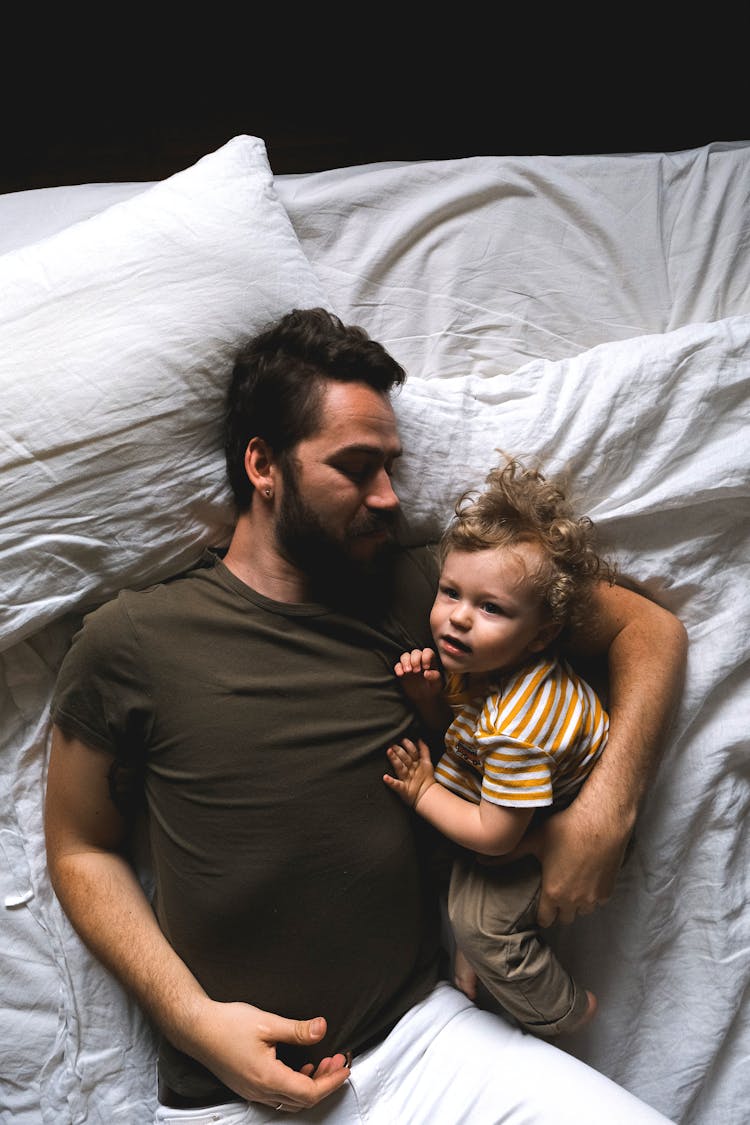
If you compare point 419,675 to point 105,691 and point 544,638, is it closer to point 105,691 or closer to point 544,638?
point 544,638

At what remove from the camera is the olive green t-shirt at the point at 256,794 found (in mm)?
1304

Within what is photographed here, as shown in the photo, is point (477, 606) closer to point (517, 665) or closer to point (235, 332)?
point (517, 665)

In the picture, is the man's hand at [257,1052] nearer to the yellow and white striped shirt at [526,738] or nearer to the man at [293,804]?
the man at [293,804]

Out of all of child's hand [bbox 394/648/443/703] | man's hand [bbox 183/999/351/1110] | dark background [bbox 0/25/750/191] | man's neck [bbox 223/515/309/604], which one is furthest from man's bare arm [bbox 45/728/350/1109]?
dark background [bbox 0/25/750/191]

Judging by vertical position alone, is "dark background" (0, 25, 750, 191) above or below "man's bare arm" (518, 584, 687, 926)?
above

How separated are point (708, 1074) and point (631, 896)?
288mm

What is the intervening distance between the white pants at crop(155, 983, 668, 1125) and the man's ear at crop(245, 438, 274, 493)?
2.54ft

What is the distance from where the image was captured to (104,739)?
4.29ft

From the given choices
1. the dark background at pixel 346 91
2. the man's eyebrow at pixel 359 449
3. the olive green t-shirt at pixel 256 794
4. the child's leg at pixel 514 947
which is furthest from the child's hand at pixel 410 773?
the dark background at pixel 346 91

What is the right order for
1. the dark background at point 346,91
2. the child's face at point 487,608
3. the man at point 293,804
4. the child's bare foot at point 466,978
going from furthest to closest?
the dark background at point 346,91 → the child's bare foot at point 466,978 → the man at point 293,804 → the child's face at point 487,608

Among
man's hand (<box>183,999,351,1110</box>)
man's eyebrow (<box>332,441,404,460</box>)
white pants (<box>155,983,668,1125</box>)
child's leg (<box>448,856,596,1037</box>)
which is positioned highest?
man's eyebrow (<box>332,441,404,460</box>)

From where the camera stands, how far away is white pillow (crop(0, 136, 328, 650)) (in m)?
1.31

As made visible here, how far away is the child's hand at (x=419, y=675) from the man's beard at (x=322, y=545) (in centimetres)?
13

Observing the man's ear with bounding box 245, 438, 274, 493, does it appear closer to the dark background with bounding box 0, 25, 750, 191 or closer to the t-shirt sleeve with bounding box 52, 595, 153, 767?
the t-shirt sleeve with bounding box 52, 595, 153, 767
